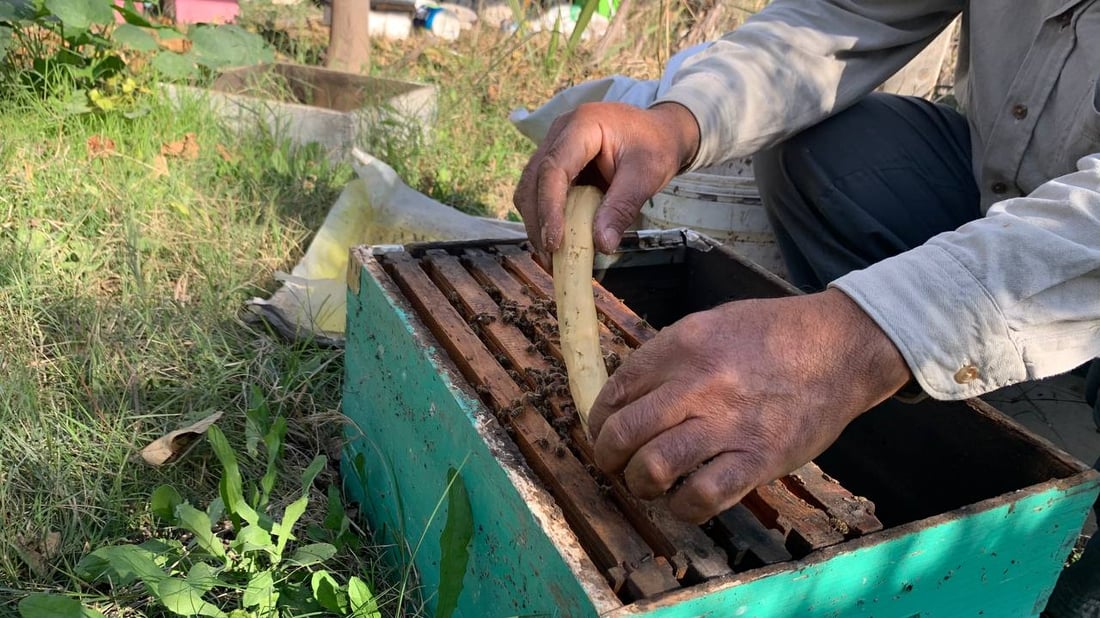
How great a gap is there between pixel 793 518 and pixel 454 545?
53cm

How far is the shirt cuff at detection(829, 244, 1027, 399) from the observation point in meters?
1.16

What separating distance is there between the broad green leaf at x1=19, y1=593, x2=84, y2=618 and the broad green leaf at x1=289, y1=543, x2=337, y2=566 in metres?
0.35

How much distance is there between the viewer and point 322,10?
608 cm

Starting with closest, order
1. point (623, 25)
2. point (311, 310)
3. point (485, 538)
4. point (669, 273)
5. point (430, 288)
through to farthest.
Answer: point (485, 538), point (430, 288), point (669, 273), point (311, 310), point (623, 25)

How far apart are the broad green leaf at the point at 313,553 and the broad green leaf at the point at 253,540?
5 centimetres

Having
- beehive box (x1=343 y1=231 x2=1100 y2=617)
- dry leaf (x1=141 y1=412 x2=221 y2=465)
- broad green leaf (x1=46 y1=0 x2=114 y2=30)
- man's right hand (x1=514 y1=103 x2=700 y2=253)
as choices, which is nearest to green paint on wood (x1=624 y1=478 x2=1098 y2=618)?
beehive box (x1=343 y1=231 x2=1100 y2=617)

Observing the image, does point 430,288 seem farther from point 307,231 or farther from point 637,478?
point 307,231

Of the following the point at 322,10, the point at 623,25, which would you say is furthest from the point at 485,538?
the point at 322,10

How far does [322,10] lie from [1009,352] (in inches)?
228

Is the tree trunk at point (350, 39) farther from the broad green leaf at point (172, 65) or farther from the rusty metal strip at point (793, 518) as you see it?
the rusty metal strip at point (793, 518)

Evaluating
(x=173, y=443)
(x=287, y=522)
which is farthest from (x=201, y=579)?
(x=173, y=443)

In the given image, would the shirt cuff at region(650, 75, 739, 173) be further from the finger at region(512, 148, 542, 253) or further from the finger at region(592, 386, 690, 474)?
the finger at region(592, 386, 690, 474)

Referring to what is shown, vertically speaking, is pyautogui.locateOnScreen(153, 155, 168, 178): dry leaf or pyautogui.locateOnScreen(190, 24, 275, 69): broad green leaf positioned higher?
pyautogui.locateOnScreen(190, 24, 275, 69): broad green leaf

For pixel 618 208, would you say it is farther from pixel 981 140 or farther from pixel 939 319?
pixel 981 140
